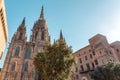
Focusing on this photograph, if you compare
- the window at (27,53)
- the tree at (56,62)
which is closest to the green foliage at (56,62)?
the tree at (56,62)

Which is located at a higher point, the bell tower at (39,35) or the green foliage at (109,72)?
the bell tower at (39,35)

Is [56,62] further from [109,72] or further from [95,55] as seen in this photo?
[95,55]

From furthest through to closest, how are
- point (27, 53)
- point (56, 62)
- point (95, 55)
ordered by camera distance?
point (27, 53)
point (95, 55)
point (56, 62)

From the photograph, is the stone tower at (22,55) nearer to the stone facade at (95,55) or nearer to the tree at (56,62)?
the stone facade at (95,55)

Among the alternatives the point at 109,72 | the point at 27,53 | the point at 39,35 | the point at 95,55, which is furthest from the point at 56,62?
the point at 39,35

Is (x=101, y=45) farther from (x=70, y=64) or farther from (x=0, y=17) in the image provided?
(x=0, y=17)

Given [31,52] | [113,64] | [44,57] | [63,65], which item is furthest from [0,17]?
[31,52]

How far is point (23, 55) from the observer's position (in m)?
36.0

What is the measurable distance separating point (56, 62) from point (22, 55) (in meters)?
20.5

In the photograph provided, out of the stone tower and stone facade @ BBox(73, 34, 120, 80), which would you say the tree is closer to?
the stone tower

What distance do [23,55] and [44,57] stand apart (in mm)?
18812

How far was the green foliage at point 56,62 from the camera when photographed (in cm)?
1806

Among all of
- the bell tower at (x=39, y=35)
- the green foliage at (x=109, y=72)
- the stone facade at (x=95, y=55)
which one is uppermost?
the bell tower at (x=39, y=35)

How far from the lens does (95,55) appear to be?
34.8 meters
